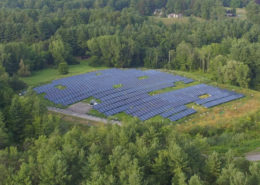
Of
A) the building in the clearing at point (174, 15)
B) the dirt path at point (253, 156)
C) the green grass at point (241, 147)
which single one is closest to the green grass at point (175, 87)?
the green grass at point (241, 147)

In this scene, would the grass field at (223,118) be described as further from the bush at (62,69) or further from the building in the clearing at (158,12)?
the building in the clearing at (158,12)

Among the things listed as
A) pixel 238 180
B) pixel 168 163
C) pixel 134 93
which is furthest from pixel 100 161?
pixel 134 93

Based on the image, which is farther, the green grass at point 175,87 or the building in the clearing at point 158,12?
the building in the clearing at point 158,12

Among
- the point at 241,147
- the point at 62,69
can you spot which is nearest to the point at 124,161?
the point at 241,147

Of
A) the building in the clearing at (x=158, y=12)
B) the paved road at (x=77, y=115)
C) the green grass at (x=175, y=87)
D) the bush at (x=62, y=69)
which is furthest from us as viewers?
the building in the clearing at (x=158, y=12)

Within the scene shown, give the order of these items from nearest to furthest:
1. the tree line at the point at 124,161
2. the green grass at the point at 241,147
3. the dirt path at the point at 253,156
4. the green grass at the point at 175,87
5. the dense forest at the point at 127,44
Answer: the tree line at the point at 124,161, the dirt path at the point at 253,156, the green grass at the point at 241,147, the green grass at the point at 175,87, the dense forest at the point at 127,44
